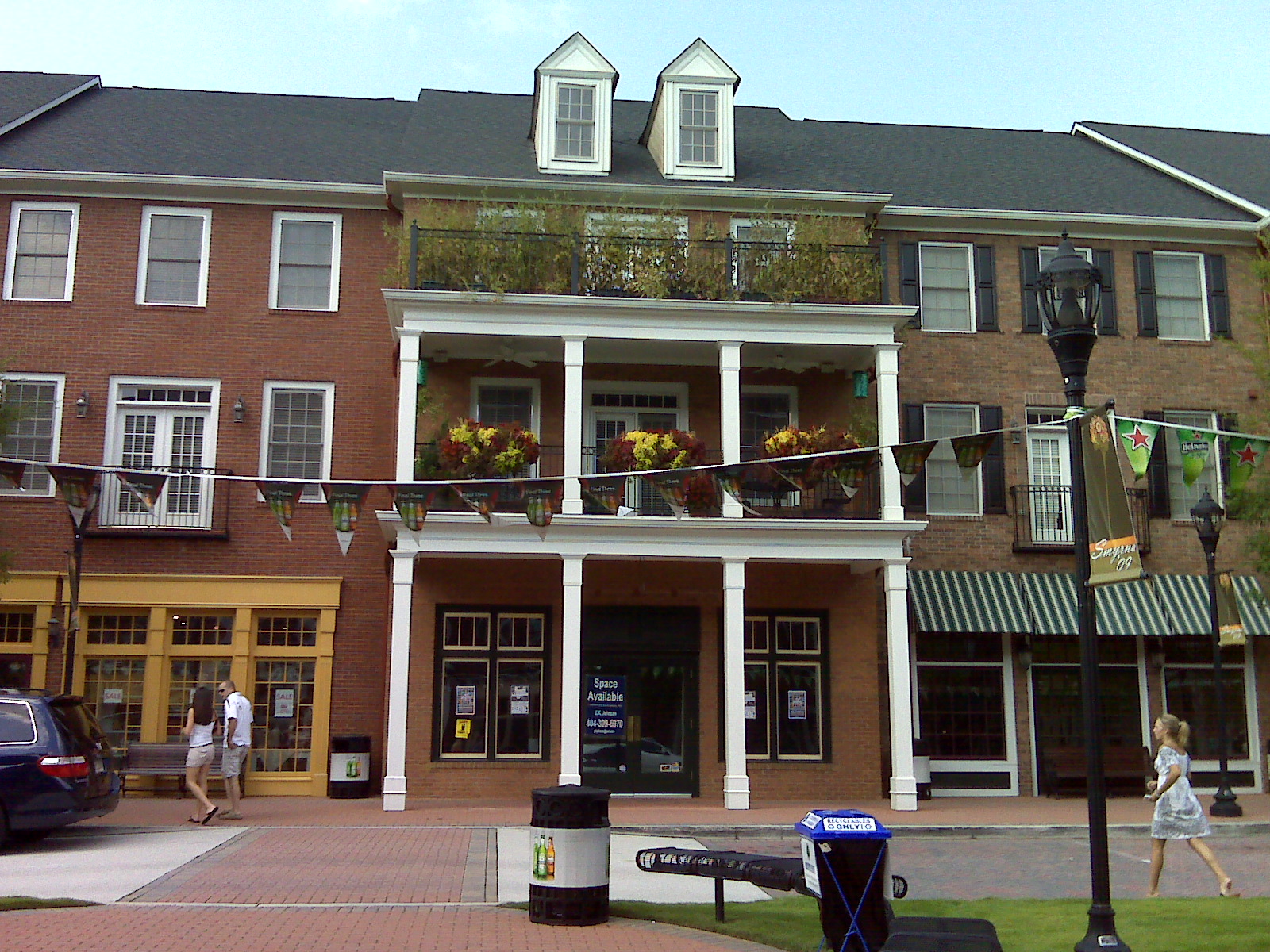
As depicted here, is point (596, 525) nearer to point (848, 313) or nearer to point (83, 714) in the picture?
point (848, 313)

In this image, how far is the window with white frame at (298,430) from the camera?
67.0 ft

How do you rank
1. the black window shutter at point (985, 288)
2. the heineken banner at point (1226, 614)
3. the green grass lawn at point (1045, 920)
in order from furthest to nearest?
the black window shutter at point (985, 288) → the heineken banner at point (1226, 614) → the green grass lawn at point (1045, 920)

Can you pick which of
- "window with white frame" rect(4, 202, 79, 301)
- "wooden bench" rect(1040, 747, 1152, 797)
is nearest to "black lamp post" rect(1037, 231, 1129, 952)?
"wooden bench" rect(1040, 747, 1152, 797)

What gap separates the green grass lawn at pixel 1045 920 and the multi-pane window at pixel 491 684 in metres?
8.92

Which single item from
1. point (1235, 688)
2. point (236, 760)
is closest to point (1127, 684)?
point (1235, 688)

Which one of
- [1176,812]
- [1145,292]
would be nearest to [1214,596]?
[1145,292]

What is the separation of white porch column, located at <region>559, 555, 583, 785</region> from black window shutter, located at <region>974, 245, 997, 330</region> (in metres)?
8.93

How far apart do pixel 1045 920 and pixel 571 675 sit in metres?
8.81

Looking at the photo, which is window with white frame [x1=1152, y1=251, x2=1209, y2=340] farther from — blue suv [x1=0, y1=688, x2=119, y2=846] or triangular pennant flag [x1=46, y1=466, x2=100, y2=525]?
blue suv [x1=0, y1=688, x2=119, y2=846]

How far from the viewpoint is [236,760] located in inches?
624

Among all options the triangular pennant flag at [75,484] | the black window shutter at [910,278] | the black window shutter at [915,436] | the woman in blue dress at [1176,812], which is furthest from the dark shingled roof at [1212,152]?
the triangular pennant flag at [75,484]

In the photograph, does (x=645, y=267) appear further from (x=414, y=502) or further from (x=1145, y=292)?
(x=1145, y=292)

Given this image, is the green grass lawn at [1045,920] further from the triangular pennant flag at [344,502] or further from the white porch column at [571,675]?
the white porch column at [571,675]

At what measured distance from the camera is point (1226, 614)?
727 inches
